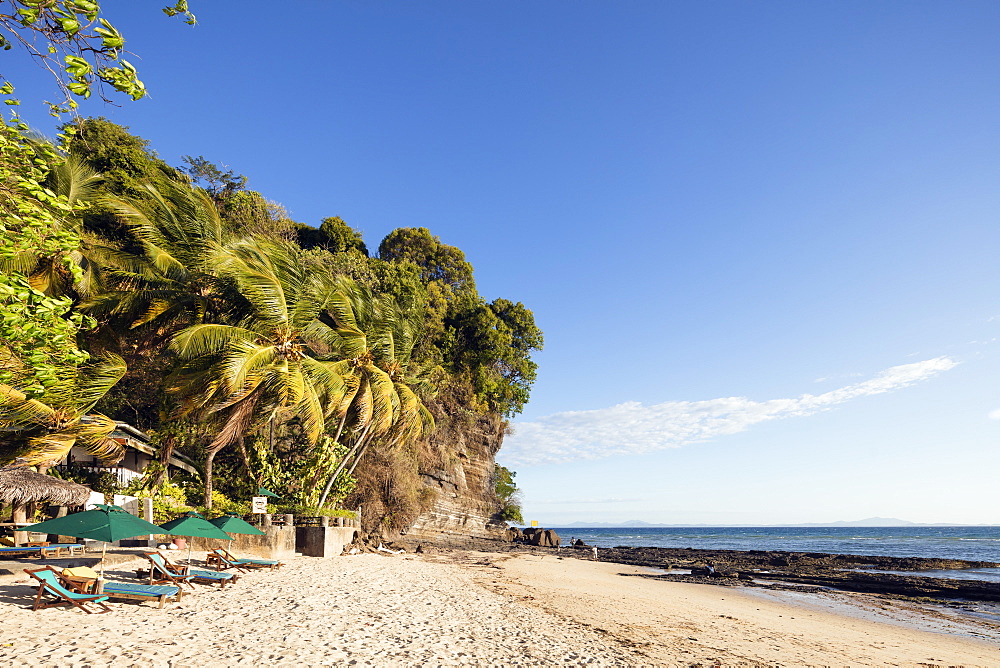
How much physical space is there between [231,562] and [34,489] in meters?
3.99

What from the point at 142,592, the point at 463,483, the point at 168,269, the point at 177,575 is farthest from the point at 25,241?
the point at 463,483

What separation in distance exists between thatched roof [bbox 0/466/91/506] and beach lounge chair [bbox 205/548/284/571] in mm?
3224

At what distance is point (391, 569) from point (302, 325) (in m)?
7.18

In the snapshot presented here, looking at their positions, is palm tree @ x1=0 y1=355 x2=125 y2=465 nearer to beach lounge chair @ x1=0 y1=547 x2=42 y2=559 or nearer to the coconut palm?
the coconut palm

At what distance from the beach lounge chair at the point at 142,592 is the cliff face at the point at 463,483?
18764 mm

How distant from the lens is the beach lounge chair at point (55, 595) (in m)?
7.36

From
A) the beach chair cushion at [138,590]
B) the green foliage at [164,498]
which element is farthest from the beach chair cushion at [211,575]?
the green foliage at [164,498]

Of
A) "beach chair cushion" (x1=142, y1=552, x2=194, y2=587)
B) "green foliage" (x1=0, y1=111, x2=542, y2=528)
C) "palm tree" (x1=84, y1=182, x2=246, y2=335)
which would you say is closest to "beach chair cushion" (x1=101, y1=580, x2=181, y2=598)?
"beach chair cushion" (x1=142, y1=552, x2=194, y2=587)

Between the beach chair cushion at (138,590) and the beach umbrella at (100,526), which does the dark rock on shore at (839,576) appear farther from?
the beach umbrella at (100,526)

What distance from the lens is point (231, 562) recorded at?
11.6 metres

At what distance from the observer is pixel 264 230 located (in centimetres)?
2506

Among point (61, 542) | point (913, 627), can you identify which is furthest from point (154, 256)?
point (913, 627)

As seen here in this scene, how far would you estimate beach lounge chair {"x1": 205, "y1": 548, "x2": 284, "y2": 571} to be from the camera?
447 inches

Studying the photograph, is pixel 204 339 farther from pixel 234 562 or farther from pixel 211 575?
pixel 211 575
